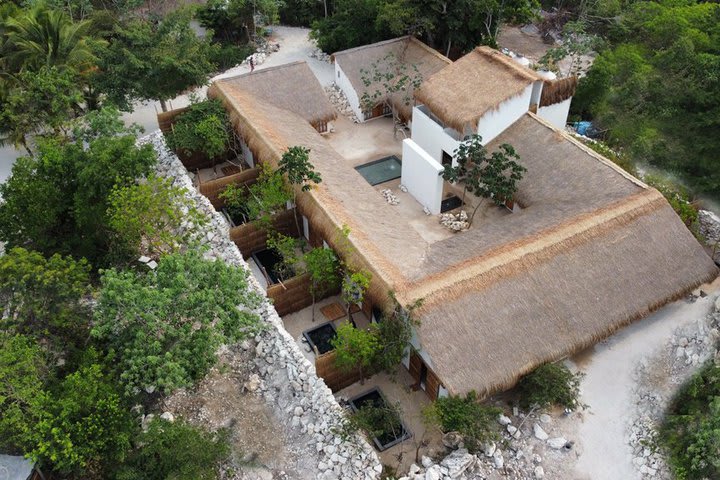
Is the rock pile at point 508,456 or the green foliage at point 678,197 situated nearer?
the rock pile at point 508,456

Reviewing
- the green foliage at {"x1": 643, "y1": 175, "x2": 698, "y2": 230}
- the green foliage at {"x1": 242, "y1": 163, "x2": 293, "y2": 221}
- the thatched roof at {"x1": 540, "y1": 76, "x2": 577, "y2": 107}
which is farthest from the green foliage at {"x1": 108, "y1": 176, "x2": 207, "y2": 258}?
the green foliage at {"x1": 643, "y1": 175, "x2": 698, "y2": 230}

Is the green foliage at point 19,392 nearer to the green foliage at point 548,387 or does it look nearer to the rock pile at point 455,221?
the green foliage at point 548,387

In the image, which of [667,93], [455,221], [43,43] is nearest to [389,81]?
[455,221]

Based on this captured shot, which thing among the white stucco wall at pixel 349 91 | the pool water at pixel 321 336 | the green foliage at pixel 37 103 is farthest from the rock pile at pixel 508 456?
the green foliage at pixel 37 103

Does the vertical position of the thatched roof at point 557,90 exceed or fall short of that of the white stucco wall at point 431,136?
it exceeds it

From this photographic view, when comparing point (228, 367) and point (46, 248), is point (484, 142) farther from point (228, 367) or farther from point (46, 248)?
point (46, 248)

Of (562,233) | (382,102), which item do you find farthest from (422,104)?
(562,233)

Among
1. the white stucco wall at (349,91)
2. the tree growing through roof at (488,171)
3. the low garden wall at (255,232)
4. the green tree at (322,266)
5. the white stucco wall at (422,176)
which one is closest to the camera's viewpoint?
the green tree at (322,266)
